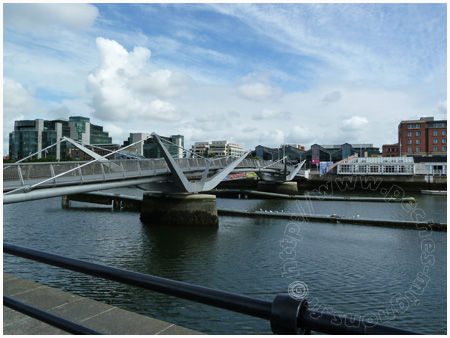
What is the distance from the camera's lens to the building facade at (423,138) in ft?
278

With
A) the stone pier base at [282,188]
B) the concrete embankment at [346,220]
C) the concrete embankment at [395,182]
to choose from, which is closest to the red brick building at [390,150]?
the concrete embankment at [395,182]

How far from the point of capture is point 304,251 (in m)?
17.3

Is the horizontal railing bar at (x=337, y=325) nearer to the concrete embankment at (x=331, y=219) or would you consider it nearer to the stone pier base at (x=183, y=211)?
the stone pier base at (x=183, y=211)

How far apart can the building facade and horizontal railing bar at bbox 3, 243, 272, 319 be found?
9087 cm

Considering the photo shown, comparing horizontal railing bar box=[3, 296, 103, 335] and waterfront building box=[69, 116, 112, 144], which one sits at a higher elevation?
waterfront building box=[69, 116, 112, 144]

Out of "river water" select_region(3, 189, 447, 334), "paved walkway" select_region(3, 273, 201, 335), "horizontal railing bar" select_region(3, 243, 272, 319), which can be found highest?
"horizontal railing bar" select_region(3, 243, 272, 319)

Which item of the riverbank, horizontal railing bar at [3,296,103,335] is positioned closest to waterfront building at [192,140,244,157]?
the riverbank

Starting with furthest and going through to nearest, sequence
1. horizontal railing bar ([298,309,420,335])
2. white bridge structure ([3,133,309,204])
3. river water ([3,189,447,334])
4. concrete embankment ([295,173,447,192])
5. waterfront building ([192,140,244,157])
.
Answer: waterfront building ([192,140,244,157]) < concrete embankment ([295,173,447,192]) < white bridge structure ([3,133,309,204]) < river water ([3,189,447,334]) < horizontal railing bar ([298,309,420,335])

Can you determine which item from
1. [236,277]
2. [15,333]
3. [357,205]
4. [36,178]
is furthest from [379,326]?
[357,205]

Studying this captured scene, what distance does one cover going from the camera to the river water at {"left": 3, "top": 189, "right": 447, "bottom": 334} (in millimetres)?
10266

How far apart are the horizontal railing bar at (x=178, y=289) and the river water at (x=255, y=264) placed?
7.96 m

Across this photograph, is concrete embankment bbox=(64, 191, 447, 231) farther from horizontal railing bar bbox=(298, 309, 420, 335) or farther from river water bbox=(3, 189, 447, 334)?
horizontal railing bar bbox=(298, 309, 420, 335)

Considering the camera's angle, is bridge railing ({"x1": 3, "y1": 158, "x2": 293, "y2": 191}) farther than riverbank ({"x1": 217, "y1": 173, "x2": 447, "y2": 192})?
No

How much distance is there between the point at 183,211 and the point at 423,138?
258 ft
